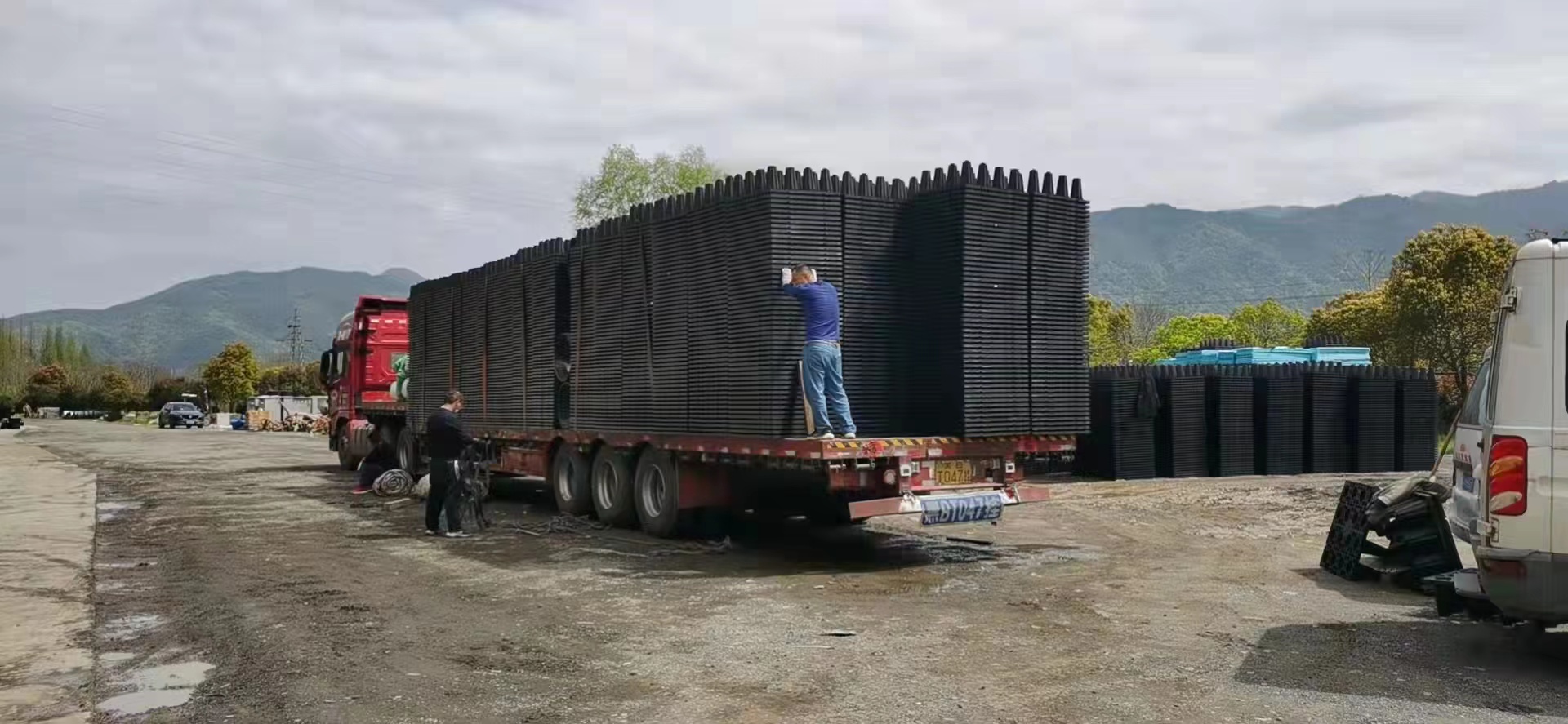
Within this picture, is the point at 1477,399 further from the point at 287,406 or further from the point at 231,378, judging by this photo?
the point at 231,378

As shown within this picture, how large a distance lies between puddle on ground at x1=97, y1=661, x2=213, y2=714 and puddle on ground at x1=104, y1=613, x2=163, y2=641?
48.6 inches

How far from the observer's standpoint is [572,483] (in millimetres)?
14102

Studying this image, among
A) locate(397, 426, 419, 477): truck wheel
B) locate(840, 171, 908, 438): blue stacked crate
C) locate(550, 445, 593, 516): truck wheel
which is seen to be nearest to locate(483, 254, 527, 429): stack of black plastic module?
locate(550, 445, 593, 516): truck wheel

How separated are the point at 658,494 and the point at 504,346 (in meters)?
4.35

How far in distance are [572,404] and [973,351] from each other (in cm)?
530

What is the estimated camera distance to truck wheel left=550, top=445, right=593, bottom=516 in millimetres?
13938

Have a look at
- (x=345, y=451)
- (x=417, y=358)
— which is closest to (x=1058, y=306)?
(x=417, y=358)

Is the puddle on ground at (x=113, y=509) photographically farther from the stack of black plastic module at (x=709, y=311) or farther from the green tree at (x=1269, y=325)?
the green tree at (x=1269, y=325)

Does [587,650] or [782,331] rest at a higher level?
[782,331]

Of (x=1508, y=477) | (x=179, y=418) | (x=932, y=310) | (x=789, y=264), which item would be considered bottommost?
(x=179, y=418)

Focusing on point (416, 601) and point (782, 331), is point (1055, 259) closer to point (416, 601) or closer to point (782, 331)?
point (782, 331)

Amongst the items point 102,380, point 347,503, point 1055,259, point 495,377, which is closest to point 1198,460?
point 1055,259

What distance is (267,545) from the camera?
12.3 m

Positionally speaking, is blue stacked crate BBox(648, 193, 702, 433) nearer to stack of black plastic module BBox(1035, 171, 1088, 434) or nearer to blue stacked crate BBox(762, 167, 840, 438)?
blue stacked crate BBox(762, 167, 840, 438)
